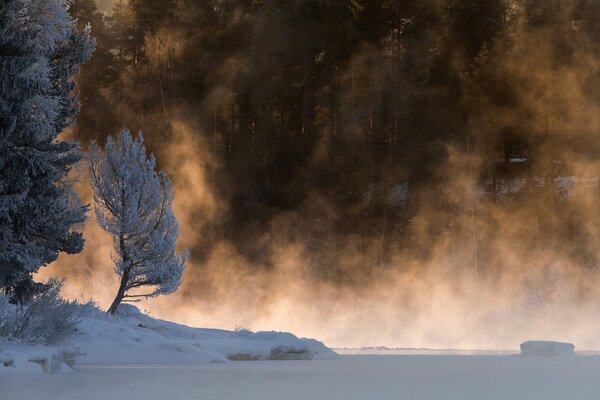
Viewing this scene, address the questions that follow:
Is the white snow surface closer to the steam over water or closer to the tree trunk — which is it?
the tree trunk

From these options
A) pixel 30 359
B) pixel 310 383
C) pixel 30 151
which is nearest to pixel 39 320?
pixel 30 359

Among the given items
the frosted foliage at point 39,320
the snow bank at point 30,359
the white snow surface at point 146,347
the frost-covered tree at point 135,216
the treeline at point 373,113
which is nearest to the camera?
the snow bank at point 30,359

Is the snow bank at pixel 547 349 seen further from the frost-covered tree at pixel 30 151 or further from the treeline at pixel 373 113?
the treeline at pixel 373 113

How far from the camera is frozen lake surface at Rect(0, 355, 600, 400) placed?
13.2 meters

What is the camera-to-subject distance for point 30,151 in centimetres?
1884

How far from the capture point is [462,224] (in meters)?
55.9

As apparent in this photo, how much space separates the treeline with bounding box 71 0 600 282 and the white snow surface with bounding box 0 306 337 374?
27.6m

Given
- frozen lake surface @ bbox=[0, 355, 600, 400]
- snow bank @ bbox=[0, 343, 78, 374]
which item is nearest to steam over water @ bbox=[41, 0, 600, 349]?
snow bank @ bbox=[0, 343, 78, 374]

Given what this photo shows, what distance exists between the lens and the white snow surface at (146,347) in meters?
19.1

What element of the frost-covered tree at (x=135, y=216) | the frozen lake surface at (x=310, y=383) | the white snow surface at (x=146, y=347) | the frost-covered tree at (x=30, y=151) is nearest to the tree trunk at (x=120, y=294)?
the frost-covered tree at (x=135, y=216)

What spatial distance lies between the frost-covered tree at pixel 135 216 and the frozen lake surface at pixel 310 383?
9927 mm

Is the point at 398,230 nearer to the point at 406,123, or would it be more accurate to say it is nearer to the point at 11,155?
the point at 406,123

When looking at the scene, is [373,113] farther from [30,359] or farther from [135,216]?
[30,359]

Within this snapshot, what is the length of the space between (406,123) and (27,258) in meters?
40.0
